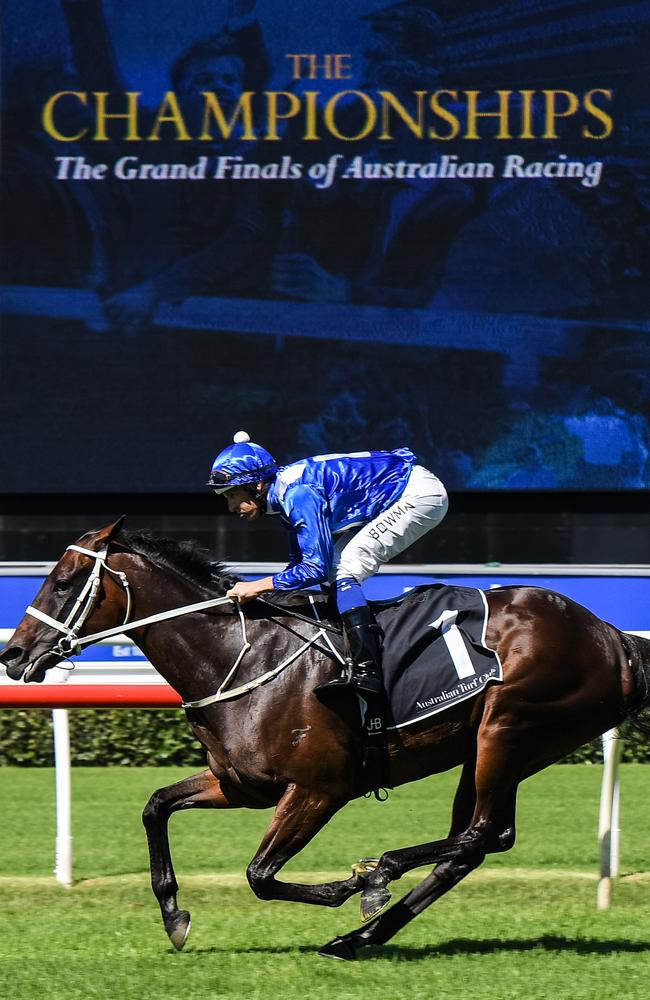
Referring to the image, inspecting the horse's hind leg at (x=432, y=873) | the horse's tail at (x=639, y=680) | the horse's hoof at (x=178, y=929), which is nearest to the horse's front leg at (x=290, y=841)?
the horse's hind leg at (x=432, y=873)

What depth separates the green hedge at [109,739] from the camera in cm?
656

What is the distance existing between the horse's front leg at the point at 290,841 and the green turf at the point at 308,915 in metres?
0.16

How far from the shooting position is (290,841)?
375 cm

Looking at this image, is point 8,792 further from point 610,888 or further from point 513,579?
point 610,888

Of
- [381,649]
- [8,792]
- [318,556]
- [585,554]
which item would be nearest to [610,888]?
[381,649]

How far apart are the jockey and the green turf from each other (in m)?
0.72

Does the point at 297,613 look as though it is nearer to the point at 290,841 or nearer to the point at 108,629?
the point at 108,629

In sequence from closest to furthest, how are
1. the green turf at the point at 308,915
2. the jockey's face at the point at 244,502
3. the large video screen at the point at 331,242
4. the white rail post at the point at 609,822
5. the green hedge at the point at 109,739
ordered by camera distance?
1. the green turf at the point at 308,915
2. the jockey's face at the point at 244,502
3. the white rail post at the point at 609,822
4. the green hedge at the point at 109,739
5. the large video screen at the point at 331,242

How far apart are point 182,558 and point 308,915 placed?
45.2 inches

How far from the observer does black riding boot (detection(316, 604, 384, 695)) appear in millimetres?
3766

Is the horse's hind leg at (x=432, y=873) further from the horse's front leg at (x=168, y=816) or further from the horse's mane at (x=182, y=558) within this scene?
the horse's mane at (x=182, y=558)

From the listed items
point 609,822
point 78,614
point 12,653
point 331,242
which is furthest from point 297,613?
point 331,242

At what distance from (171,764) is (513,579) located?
1779 mm

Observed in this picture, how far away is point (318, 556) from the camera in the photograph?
3.76 meters
